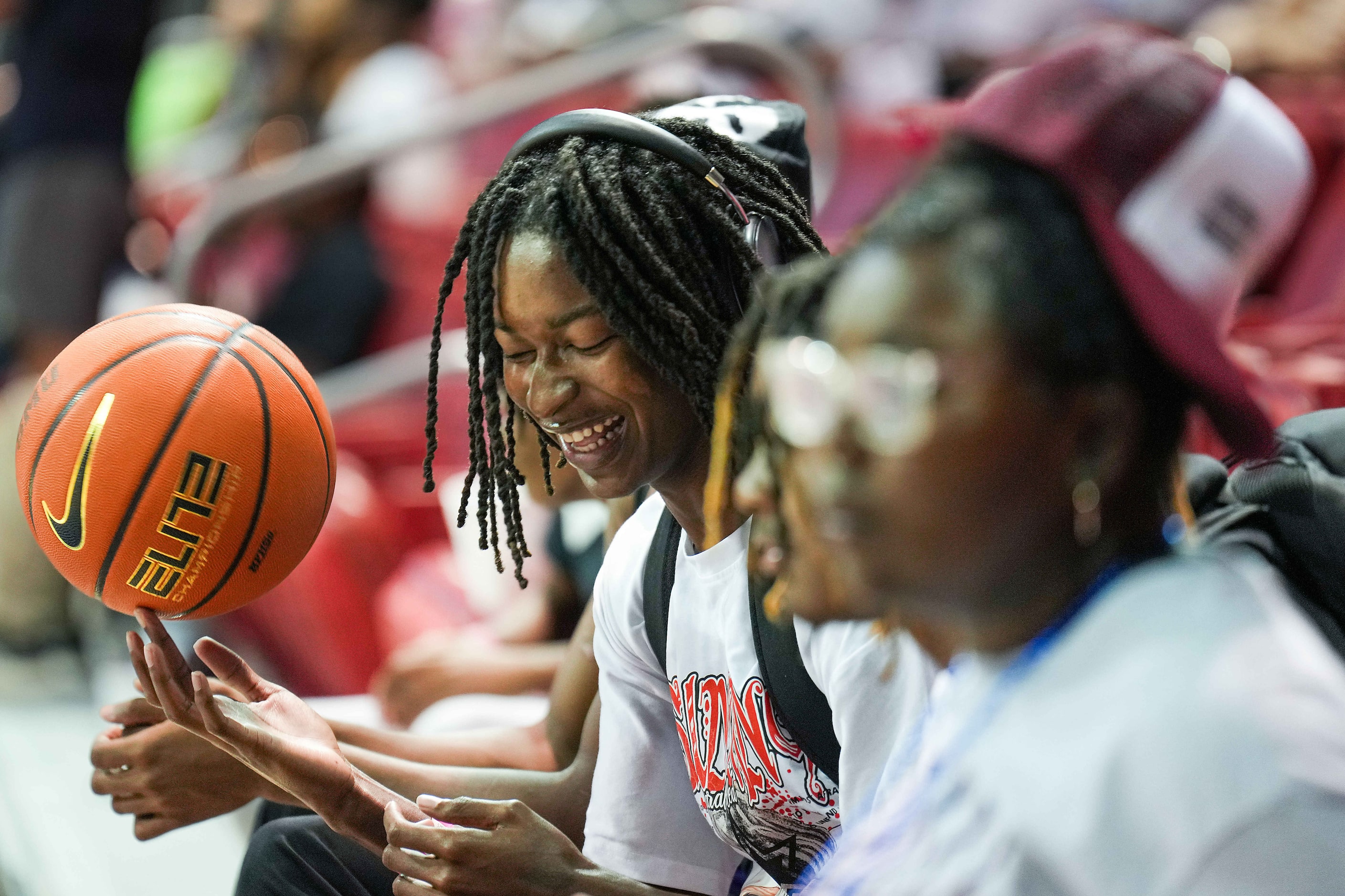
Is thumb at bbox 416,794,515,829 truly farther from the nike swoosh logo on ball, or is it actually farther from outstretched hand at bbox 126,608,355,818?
the nike swoosh logo on ball

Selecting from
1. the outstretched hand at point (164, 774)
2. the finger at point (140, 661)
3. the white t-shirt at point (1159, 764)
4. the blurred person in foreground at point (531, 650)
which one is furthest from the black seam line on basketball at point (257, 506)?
the white t-shirt at point (1159, 764)

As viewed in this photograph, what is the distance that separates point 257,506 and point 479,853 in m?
0.52

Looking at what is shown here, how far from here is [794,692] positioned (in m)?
1.46

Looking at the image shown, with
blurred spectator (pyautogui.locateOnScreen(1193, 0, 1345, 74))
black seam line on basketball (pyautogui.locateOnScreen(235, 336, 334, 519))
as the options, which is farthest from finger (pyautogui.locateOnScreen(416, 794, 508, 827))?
blurred spectator (pyautogui.locateOnScreen(1193, 0, 1345, 74))

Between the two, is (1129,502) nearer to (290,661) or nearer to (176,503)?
(176,503)

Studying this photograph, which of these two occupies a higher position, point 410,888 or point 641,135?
point 641,135

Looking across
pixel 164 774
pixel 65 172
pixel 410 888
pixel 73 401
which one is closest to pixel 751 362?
pixel 410 888

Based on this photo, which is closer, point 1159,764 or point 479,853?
point 1159,764

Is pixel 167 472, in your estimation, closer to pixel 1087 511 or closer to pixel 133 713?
pixel 133 713

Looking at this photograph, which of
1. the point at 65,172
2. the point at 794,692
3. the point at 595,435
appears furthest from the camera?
the point at 65,172

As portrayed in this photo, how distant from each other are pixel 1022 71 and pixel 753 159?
0.68 m

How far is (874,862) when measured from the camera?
0.98m

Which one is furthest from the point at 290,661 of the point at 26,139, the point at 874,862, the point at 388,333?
the point at 874,862

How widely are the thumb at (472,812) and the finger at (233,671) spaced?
343 millimetres
